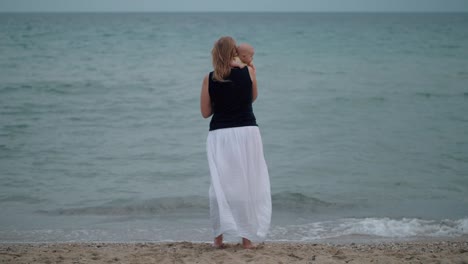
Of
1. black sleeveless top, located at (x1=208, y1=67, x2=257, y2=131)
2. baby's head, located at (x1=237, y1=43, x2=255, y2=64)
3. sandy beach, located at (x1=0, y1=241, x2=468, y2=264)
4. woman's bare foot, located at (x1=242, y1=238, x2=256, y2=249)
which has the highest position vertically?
baby's head, located at (x1=237, y1=43, x2=255, y2=64)

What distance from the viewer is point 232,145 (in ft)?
16.7

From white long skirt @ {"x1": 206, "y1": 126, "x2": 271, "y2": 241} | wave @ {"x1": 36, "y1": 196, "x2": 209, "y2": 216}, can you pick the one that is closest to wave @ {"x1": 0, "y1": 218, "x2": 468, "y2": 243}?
wave @ {"x1": 36, "y1": 196, "x2": 209, "y2": 216}

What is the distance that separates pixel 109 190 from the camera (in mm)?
8820

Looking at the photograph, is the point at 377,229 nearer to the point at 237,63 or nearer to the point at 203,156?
the point at 237,63

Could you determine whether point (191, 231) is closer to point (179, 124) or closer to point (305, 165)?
point (305, 165)

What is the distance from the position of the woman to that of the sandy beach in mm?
319

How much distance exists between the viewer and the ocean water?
741 centimetres

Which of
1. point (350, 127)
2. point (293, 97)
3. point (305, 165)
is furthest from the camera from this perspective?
point (293, 97)

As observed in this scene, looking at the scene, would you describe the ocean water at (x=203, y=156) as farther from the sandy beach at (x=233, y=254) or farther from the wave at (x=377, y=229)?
the sandy beach at (x=233, y=254)

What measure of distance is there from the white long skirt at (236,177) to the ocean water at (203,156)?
171cm

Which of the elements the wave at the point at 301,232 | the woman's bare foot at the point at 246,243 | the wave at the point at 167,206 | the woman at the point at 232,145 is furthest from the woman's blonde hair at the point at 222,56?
the wave at the point at 167,206

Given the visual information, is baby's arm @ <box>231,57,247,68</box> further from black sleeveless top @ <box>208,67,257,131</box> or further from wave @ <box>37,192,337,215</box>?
wave @ <box>37,192,337,215</box>

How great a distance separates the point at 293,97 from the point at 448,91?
493 centimetres

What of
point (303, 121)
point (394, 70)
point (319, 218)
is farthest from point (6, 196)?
point (394, 70)
